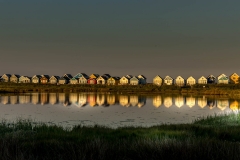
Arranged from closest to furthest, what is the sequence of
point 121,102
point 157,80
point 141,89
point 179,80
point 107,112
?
point 107,112 < point 121,102 < point 141,89 < point 179,80 < point 157,80

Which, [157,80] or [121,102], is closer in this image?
[121,102]

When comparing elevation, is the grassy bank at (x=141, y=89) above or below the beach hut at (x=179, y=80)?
below

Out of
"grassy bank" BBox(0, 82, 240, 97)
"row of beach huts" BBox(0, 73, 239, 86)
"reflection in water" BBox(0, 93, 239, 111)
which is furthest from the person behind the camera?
"row of beach huts" BBox(0, 73, 239, 86)

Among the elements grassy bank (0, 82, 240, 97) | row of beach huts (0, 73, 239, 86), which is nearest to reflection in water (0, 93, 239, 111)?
grassy bank (0, 82, 240, 97)

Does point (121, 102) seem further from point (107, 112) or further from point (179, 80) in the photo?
point (179, 80)

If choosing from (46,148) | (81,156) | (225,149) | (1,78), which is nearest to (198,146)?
(225,149)

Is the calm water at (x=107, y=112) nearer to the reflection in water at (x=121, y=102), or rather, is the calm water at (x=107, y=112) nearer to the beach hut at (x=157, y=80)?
the reflection in water at (x=121, y=102)

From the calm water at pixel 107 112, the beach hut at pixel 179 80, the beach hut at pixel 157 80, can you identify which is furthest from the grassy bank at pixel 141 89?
the beach hut at pixel 157 80

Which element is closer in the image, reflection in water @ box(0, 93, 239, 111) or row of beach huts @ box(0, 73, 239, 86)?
reflection in water @ box(0, 93, 239, 111)

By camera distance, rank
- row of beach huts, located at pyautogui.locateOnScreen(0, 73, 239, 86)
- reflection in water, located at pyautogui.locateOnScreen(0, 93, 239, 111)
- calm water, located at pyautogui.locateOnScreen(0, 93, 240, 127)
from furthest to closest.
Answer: row of beach huts, located at pyautogui.locateOnScreen(0, 73, 239, 86), reflection in water, located at pyautogui.locateOnScreen(0, 93, 239, 111), calm water, located at pyautogui.locateOnScreen(0, 93, 240, 127)

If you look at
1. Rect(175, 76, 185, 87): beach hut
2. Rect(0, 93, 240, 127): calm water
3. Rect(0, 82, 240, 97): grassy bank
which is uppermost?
Rect(175, 76, 185, 87): beach hut

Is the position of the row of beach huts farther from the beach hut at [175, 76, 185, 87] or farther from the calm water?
the calm water

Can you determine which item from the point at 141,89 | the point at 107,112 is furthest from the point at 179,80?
the point at 107,112

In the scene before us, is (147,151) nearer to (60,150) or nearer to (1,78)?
(60,150)
